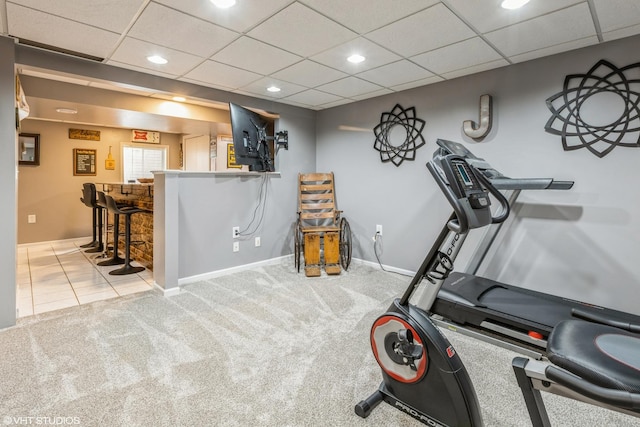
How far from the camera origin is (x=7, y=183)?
2.46m

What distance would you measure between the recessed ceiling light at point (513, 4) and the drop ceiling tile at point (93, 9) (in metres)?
2.19

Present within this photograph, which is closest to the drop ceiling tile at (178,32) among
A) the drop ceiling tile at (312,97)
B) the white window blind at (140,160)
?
the drop ceiling tile at (312,97)

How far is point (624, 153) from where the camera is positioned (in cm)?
252

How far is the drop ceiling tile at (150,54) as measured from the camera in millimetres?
2617

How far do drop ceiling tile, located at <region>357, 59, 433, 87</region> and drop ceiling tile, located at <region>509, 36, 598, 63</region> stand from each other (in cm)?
77

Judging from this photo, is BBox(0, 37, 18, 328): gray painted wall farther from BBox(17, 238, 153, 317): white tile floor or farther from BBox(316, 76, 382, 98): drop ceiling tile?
BBox(316, 76, 382, 98): drop ceiling tile

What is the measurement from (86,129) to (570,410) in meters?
7.42

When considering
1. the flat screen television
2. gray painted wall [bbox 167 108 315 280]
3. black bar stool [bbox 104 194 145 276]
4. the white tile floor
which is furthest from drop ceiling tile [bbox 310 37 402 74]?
the white tile floor

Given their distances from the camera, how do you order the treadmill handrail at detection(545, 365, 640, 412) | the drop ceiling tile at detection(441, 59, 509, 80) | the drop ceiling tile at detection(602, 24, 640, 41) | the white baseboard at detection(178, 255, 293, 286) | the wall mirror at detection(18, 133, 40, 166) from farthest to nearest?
the wall mirror at detection(18, 133, 40, 166) → the white baseboard at detection(178, 255, 293, 286) → the drop ceiling tile at detection(441, 59, 509, 80) → the drop ceiling tile at detection(602, 24, 640, 41) → the treadmill handrail at detection(545, 365, 640, 412)

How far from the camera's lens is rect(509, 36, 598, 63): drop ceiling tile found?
2.50 metres

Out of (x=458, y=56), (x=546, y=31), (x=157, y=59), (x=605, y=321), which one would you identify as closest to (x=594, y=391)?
(x=605, y=321)

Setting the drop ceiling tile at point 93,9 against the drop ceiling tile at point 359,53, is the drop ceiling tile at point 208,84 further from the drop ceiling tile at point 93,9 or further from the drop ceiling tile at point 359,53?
the drop ceiling tile at point 359,53

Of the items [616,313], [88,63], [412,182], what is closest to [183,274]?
[88,63]

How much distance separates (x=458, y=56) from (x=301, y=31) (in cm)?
140
